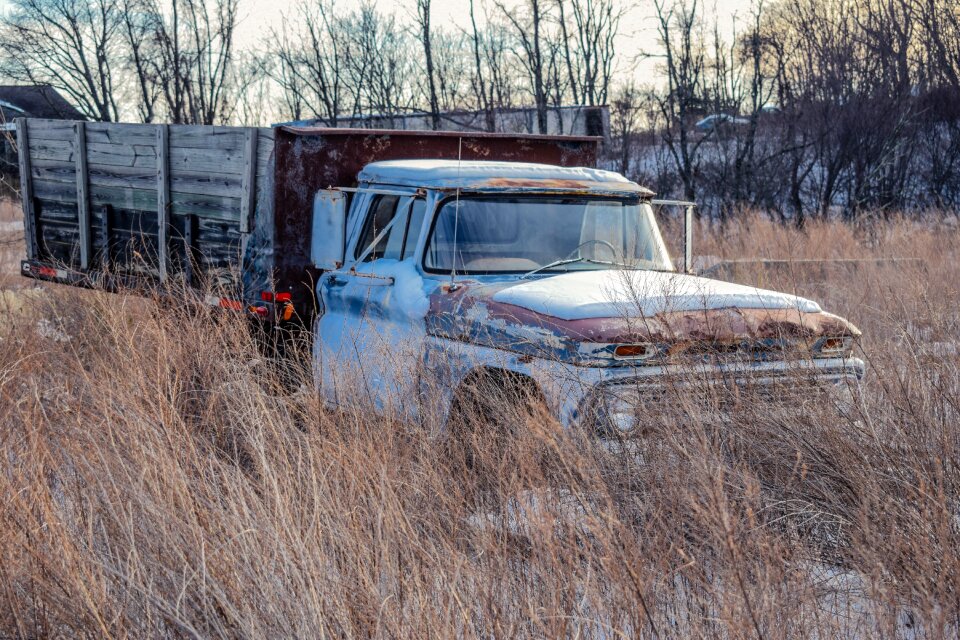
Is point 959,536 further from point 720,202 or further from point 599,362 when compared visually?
point 720,202

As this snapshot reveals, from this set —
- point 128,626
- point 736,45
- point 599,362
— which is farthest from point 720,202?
point 128,626

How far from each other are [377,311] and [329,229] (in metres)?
0.77

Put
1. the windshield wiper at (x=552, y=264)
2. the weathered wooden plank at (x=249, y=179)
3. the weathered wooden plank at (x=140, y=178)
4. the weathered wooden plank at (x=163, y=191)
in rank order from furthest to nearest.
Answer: the weathered wooden plank at (x=163, y=191), the weathered wooden plank at (x=140, y=178), the weathered wooden plank at (x=249, y=179), the windshield wiper at (x=552, y=264)

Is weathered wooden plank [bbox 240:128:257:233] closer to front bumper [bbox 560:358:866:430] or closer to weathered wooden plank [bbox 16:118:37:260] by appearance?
front bumper [bbox 560:358:866:430]

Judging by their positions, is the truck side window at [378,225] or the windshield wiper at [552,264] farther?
the truck side window at [378,225]

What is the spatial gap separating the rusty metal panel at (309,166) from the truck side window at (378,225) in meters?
0.44

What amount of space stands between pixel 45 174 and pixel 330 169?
11.6 ft

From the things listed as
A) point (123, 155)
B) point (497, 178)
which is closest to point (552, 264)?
point (497, 178)

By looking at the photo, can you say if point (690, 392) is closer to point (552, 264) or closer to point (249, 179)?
point (552, 264)

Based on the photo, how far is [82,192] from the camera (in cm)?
760

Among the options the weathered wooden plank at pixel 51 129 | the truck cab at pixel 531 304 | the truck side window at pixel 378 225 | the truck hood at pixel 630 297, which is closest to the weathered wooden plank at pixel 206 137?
the truck cab at pixel 531 304

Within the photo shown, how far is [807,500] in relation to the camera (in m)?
3.45

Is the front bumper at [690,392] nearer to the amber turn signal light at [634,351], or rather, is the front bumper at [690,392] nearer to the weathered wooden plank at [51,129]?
the amber turn signal light at [634,351]

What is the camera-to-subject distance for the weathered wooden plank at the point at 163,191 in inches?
271
